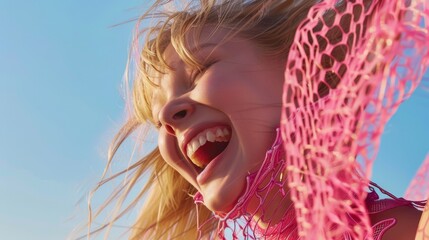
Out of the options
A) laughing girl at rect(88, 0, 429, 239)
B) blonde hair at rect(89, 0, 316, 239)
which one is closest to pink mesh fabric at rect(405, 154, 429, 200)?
laughing girl at rect(88, 0, 429, 239)

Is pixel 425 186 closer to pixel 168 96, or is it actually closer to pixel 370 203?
pixel 370 203

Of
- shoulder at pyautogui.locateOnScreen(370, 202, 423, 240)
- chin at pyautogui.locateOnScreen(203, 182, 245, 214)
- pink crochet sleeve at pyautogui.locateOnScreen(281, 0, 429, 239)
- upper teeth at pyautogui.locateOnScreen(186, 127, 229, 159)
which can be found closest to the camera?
pink crochet sleeve at pyautogui.locateOnScreen(281, 0, 429, 239)

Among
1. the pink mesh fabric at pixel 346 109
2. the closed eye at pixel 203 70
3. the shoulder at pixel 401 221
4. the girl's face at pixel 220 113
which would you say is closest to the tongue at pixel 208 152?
the girl's face at pixel 220 113

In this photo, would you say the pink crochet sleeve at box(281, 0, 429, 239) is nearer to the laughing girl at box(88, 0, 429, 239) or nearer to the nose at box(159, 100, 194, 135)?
the laughing girl at box(88, 0, 429, 239)

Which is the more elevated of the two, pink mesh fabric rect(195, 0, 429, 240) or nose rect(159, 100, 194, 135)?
pink mesh fabric rect(195, 0, 429, 240)

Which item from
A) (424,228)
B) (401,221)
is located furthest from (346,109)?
(401,221)

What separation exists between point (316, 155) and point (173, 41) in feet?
3.70

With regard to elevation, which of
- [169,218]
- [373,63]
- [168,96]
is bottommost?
[169,218]

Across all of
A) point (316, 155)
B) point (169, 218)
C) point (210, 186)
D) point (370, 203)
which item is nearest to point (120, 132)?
point (169, 218)

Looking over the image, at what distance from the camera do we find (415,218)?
63.4 inches

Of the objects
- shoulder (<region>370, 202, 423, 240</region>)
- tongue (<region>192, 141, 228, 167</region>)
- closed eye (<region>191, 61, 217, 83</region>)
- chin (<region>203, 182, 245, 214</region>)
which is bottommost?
shoulder (<region>370, 202, 423, 240</region>)

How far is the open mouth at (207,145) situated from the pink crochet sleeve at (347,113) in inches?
28.7

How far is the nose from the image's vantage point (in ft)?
6.25

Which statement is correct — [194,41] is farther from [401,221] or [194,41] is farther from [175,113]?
[401,221]
